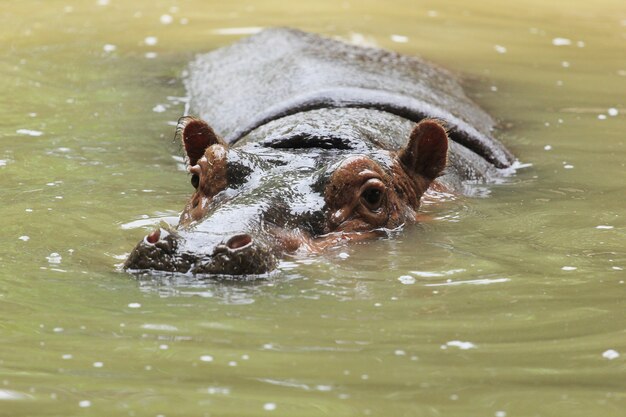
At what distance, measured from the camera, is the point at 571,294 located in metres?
5.55

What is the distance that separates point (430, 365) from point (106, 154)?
5.13 meters

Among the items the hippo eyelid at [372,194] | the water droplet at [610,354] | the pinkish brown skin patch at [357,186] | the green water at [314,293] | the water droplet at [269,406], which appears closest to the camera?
the water droplet at [269,406]

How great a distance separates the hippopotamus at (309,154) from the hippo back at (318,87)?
2cm

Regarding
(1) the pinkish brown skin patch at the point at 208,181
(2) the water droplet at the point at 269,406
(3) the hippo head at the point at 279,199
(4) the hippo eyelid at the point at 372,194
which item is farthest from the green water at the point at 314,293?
(1) the pinkish brown skin patch at the point at 208,181

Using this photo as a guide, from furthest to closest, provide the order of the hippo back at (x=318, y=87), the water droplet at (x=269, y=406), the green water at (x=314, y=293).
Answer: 1. the hippo back at (x=318, y=87)
2. the green water at (x=314, y=293)
3. the water droplet at (x=269, y=406)

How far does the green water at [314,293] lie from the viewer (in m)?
4.18

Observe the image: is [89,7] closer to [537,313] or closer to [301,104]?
[301,104]

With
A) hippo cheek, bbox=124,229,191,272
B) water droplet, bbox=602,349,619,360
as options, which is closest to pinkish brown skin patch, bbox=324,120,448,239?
hippo cheek, bbox=124,229,191,272

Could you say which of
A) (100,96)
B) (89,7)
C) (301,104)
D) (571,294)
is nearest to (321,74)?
(301,104)

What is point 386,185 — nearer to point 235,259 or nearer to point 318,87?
point 235,259

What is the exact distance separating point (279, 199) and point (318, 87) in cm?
276

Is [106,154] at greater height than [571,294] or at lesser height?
lesser

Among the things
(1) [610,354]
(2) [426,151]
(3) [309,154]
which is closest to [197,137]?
(3) [309,154]

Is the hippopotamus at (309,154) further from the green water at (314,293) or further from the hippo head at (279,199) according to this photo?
the green water at (314,293)
